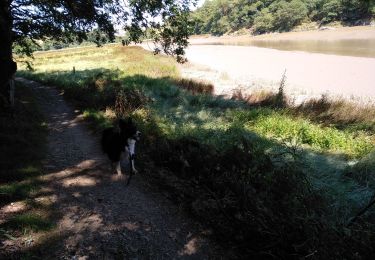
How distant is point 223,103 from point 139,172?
26.4ft

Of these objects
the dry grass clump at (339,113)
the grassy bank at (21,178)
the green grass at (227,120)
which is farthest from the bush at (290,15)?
the grassy bank at (21,178)

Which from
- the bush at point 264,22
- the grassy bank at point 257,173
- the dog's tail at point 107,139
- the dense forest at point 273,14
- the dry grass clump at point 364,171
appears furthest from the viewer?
the bush at point 264,22

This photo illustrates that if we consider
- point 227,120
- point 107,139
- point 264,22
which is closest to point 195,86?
point 227,120

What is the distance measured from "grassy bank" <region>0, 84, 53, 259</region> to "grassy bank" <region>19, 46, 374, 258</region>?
2.30 meters

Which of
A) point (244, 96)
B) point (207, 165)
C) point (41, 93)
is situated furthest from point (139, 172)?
point (41, 93)

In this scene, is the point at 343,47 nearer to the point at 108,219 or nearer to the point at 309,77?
the point at 309,77

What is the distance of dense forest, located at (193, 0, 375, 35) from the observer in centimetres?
8805

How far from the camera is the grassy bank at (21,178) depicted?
5.25 meters

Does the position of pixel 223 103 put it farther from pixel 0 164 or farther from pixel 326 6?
pixel 326 6

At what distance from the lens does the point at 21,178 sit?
6.95m

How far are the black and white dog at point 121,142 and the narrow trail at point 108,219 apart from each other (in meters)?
0.42

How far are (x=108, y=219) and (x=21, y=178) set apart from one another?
2302 millimetres

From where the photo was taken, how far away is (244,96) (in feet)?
57.1

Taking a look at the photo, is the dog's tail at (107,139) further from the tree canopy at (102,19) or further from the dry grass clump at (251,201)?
the tree canopy at (102,19)
